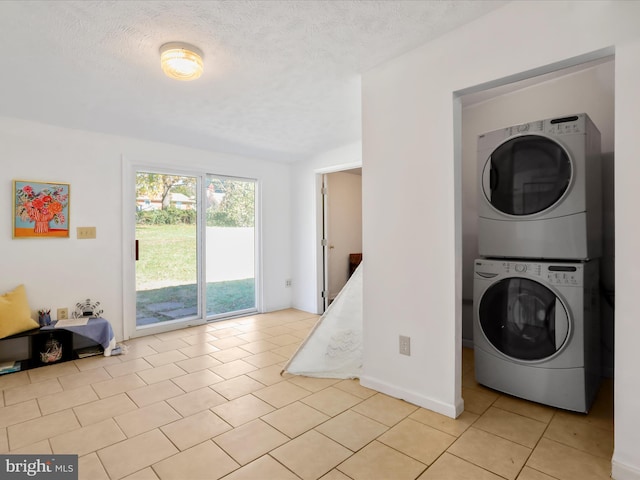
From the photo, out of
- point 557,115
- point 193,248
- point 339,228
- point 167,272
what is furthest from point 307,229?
point 557,115

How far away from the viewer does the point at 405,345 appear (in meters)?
2.36

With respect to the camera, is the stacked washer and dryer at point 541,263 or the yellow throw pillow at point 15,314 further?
the yellow throw pillow at point 15,314

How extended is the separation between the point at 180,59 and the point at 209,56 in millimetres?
206

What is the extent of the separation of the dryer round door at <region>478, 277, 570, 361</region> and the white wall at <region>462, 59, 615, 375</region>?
0.81m

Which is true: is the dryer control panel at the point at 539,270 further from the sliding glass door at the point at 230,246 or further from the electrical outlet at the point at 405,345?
the sliding glass door at the point at 230,246

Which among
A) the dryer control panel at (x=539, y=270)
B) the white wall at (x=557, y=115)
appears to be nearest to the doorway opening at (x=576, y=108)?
the white wall at (x=557, y=115)

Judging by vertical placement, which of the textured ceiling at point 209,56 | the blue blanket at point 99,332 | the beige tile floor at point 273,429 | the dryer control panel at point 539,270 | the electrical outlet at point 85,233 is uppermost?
the textured ceiling at point 209,56

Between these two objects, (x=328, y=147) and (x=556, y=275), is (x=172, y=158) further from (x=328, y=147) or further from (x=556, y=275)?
(x=556, y=275)

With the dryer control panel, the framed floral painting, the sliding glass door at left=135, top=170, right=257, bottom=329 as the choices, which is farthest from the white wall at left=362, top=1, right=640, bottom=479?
the framed floral painting

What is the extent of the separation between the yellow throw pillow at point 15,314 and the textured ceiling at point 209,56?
159 cm

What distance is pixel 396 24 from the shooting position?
198cm

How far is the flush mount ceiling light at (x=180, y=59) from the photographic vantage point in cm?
206
